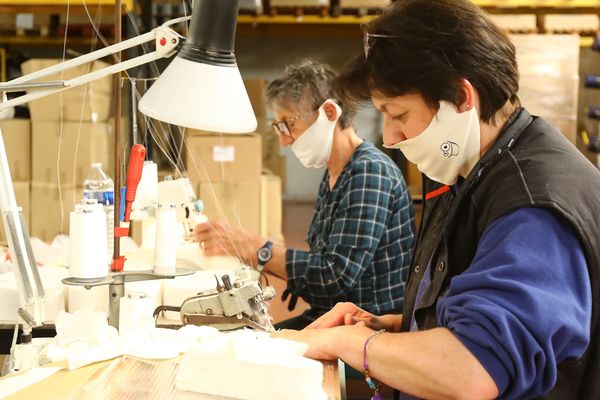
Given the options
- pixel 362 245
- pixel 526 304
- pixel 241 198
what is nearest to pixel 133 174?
pixel 362 245

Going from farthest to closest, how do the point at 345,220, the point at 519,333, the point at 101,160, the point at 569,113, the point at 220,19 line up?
the point at 569,113, the point at 101,160, the point at 345,220, the point at 220,19, the point at 519,333

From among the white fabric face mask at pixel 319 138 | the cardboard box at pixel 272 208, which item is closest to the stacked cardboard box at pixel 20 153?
the cardboard box at pixel 272 208

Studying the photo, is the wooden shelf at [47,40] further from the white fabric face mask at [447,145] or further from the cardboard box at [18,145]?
the white fabric face mask at [447,145]

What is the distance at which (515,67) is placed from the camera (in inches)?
60.2

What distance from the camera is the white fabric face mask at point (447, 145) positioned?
58.7 inches

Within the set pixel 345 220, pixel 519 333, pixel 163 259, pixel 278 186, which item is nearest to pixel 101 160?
pixel 278 186

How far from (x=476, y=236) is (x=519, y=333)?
275mm

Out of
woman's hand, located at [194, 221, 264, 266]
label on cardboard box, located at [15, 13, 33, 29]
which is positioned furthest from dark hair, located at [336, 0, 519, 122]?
label on cardboard box, located at [15, 13, 33, 29]

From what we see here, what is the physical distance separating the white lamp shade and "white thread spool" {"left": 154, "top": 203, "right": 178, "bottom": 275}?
55cm

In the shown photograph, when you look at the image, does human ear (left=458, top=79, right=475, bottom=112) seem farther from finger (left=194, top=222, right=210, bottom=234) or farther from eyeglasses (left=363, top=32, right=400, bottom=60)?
finger (left=194, top=222, right=210, bottom=234)

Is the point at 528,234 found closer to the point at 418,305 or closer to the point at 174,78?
the point at 418,305

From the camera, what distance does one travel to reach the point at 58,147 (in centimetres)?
428

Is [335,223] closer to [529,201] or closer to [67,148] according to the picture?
[529,201]

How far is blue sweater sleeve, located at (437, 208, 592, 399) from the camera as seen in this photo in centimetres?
121
